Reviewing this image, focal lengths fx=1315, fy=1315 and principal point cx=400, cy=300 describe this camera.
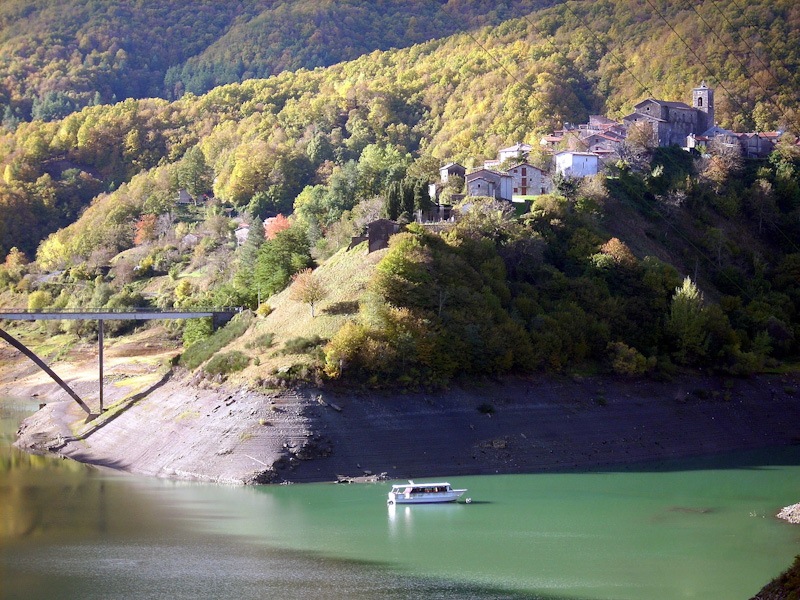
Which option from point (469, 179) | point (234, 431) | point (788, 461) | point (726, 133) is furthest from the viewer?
point (726, 133)

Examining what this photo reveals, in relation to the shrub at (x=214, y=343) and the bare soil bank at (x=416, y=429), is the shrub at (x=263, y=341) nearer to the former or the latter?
the shrub at (x=214, y=343)

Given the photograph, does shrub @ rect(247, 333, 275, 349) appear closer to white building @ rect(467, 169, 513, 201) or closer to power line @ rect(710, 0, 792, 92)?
white building @ rect(467, 169, 513, 201)

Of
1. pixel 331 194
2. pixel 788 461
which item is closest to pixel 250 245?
pixel 331 194

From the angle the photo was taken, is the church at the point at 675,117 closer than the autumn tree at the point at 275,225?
No

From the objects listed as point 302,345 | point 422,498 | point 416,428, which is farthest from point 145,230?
point 422,498

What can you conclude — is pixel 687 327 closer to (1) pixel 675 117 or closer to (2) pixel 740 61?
(1) pixel 675 117

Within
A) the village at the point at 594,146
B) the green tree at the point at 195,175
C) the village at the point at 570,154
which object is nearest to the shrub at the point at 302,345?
the village at the point at 570,154

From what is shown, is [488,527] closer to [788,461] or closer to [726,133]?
[788,461]
